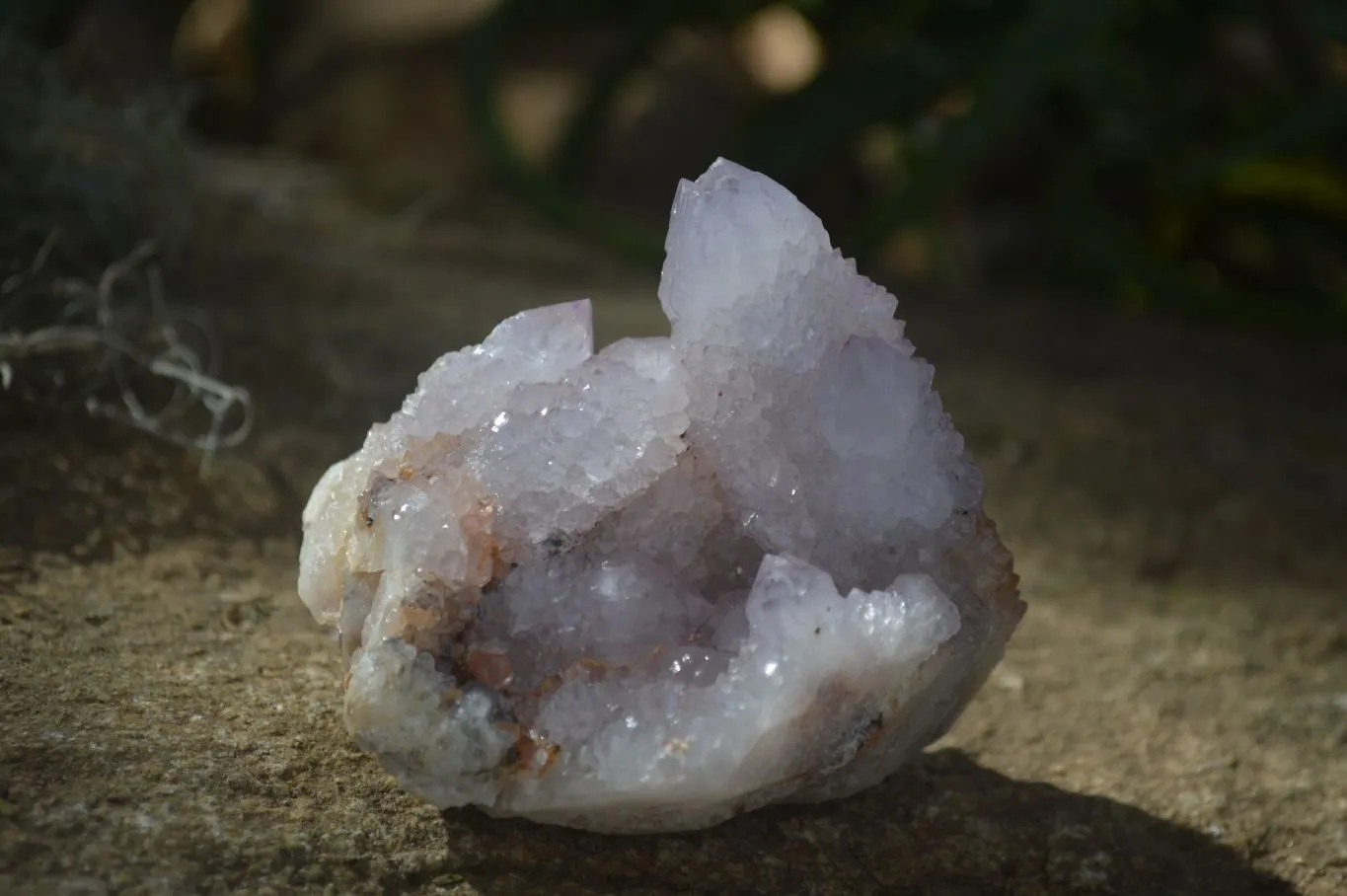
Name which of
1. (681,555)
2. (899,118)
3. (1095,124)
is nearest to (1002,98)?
(899,118)

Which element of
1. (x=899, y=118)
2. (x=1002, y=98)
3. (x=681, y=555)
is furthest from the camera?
(x=899, y=118)

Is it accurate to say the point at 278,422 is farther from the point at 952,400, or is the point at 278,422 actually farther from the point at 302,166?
the point at 302,166

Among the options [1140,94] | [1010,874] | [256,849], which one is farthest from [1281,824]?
[1140,94]

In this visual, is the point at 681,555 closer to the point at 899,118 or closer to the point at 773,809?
the point at 773,809

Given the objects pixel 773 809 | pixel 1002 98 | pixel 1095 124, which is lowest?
pixel 773 809

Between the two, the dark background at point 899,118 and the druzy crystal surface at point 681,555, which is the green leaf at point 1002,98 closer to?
the dark background at point 899,118

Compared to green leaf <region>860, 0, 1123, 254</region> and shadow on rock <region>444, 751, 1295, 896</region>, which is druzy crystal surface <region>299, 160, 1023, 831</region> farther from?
green leaf <region>860, 0, 1123, 254</region>
